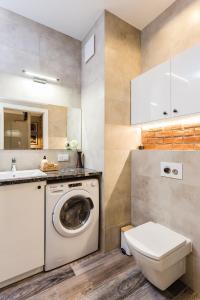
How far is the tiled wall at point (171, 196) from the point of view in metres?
1.39

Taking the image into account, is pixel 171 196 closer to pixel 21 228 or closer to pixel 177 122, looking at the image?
pixel 177 122

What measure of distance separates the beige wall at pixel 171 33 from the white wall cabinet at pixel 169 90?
333 mm

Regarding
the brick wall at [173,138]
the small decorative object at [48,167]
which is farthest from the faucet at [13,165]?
the brick wall at [173,138]

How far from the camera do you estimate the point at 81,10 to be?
189cm

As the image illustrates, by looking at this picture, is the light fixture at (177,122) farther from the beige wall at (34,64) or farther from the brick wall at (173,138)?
the beige wall at (34,64)

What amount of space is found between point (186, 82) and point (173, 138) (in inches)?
24.4

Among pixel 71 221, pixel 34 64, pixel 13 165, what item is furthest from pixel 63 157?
pixel 34 64


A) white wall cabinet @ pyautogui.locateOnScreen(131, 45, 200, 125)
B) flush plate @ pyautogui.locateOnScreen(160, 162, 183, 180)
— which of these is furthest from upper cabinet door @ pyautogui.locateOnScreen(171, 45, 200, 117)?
flush plate @ pyautogui.locateOnScreen(160, 162, 183, 180)

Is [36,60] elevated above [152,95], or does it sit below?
above

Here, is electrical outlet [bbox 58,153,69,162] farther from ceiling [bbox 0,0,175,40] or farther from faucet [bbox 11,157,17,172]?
ceiling [bbox 0,0,175,40]

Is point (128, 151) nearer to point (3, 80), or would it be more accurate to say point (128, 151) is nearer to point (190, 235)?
point (190, 235)

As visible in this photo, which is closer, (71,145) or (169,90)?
(169,90)

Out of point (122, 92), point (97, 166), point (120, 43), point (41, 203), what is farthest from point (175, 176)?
point (120, 43)

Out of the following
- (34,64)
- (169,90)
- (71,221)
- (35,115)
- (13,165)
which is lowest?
(71,221)
